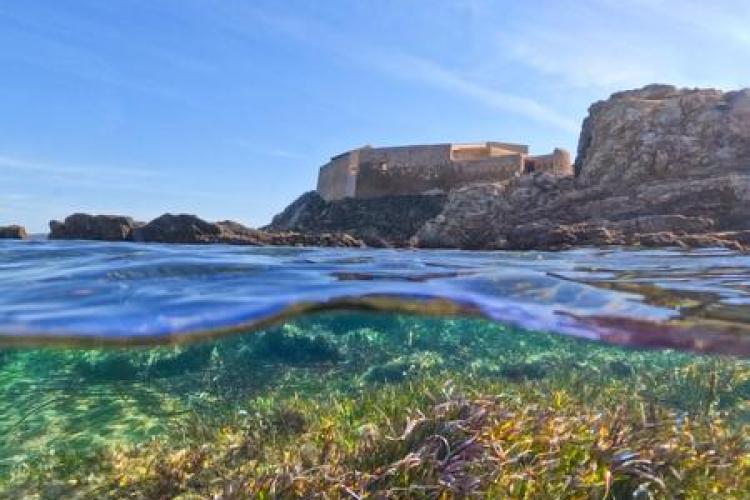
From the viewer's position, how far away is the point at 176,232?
22.5 m

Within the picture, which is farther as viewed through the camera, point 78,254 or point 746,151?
point 746,151

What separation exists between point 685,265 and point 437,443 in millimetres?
10378

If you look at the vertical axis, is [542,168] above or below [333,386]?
above

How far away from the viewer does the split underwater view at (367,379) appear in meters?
4.29

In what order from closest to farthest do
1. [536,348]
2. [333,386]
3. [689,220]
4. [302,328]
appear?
[333,386], [302,328], [536,348], [689,220]

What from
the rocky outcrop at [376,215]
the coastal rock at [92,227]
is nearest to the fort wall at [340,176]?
the rocky outcrop at [376,215]

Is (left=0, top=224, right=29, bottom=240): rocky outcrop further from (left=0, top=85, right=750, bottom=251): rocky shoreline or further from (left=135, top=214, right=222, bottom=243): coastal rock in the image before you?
(left=135, top=214, right=222, bottom=243): coastal rock

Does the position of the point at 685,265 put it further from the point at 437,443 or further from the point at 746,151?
the point at 746,151

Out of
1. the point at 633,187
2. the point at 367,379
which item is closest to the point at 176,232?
the point at 367,379

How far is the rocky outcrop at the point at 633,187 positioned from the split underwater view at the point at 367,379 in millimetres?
12803

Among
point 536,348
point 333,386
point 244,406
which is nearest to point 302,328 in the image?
point 333,386

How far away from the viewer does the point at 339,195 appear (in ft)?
194

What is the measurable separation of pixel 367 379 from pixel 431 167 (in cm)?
4748

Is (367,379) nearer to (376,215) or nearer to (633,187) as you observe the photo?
(633,187)
